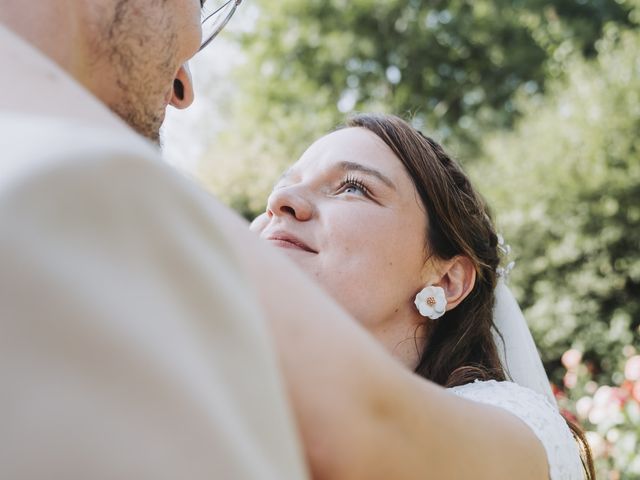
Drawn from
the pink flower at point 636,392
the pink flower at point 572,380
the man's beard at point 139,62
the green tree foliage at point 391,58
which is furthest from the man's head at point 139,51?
the green tree foliage at point 391,58

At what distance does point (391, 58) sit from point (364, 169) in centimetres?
1940

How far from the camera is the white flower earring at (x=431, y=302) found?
295 centimetres

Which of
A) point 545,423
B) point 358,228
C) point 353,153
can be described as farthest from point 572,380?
point 545,423

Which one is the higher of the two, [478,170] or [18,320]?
[478,170]

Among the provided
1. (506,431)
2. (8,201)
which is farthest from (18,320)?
(506,431)

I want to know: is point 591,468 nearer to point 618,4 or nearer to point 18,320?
point 18,320

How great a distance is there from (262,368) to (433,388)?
0.48 metres

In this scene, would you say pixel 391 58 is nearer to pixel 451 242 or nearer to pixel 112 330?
pixel 451 242

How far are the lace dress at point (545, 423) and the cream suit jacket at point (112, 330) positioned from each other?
1.39 metres

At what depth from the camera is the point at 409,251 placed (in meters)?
2.93

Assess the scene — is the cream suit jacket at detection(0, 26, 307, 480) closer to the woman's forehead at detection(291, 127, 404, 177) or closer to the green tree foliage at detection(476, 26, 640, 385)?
the woman's forehead at detection(291, 127, 404, 177)

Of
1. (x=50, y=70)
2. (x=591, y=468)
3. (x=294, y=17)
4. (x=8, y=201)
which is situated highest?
(x=294, y=17)

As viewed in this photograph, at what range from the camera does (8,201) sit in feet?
2.05

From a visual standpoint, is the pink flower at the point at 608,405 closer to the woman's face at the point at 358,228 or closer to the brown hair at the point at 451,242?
A: the brown hair at the point at 451,242
